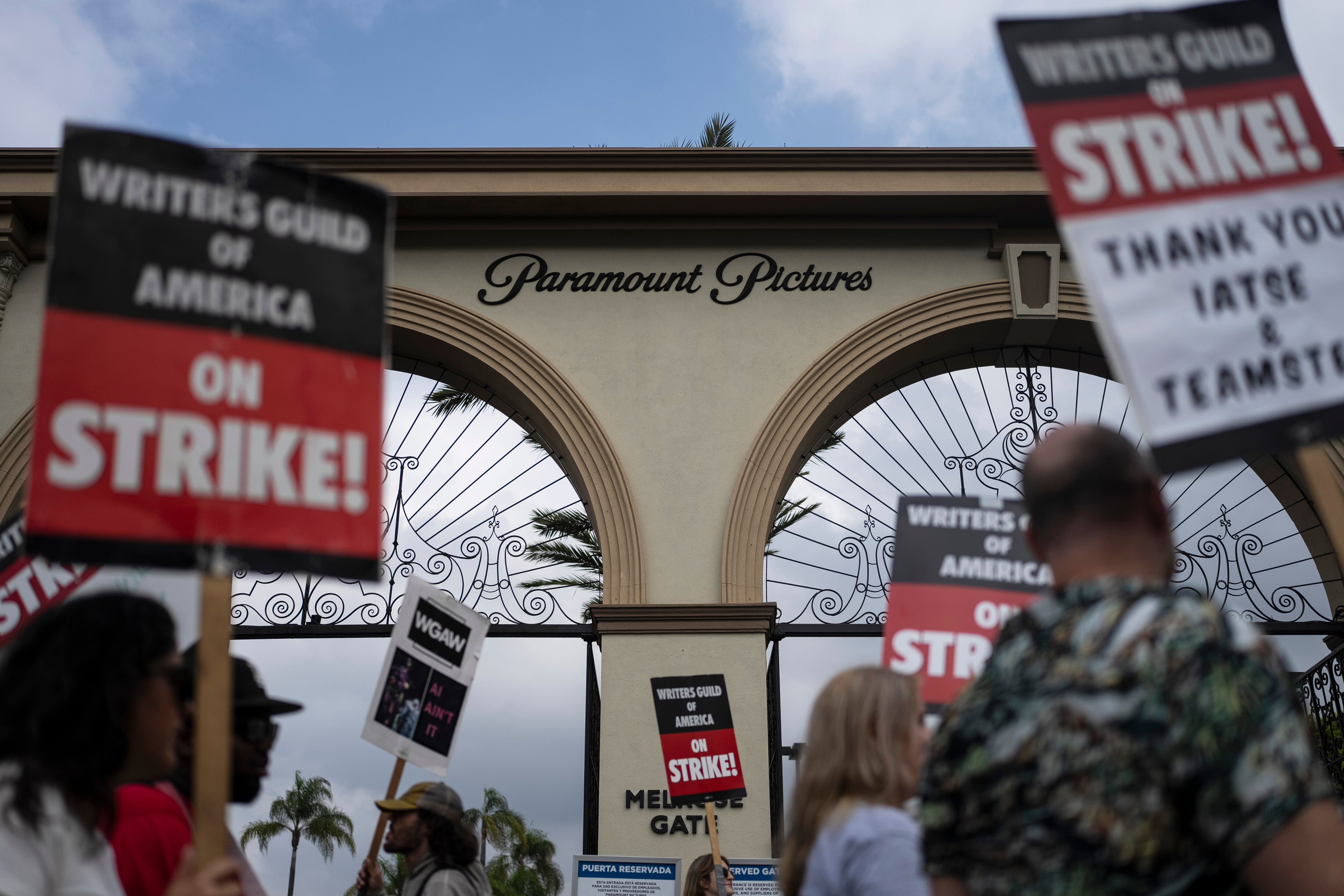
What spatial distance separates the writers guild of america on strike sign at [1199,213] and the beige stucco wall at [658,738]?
7.31 m

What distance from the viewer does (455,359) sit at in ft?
37.6

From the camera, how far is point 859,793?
107 inches

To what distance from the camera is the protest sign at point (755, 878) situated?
28.7 ft

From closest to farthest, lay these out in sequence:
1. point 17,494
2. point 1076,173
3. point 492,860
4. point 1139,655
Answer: point 1139,655, point 1076,173, point 17,494, point 492,860

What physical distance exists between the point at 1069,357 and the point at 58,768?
37.4 ft

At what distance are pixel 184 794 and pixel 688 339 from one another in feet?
27.9

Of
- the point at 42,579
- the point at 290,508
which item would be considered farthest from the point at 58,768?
the point at 42,579

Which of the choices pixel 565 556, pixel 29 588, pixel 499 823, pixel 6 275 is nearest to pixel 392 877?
A: pixel 499 823

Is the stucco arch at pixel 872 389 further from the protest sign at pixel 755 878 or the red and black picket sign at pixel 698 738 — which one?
the red and black picket sign at pixel 698 738

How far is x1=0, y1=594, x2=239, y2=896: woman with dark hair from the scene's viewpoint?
2.02 meters

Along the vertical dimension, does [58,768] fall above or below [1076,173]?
below

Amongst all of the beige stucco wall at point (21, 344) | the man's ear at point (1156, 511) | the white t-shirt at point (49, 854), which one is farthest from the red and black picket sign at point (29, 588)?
the beige stucco wall at point (21, 344)

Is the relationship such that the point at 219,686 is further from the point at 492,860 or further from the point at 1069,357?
the point at 492,860

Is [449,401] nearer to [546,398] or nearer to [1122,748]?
[546,398]
